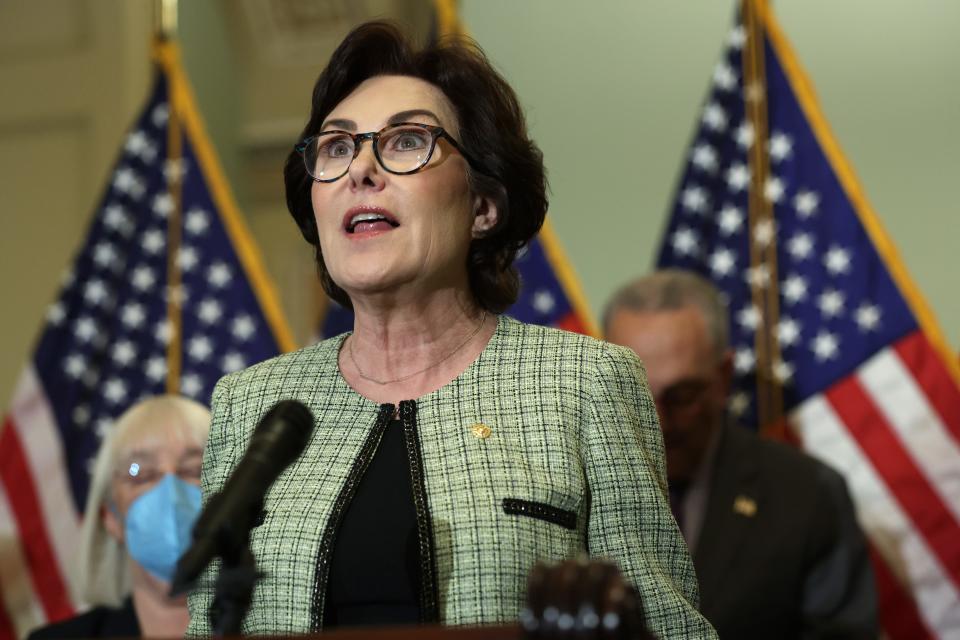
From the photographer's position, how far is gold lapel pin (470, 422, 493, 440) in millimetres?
1651

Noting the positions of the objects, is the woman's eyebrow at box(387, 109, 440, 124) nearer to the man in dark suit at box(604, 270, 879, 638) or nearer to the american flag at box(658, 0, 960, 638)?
the man in dark suit at box(604, 270, 879, 638)

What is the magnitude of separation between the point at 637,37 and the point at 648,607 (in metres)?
3.63

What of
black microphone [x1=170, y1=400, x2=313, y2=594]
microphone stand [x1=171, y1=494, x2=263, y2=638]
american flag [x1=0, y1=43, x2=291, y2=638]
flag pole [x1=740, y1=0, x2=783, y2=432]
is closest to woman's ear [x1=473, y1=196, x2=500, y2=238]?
black microphone [x1=170, y1=400, x2=313, y2=594]

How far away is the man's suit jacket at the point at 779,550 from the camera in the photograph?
124 inches

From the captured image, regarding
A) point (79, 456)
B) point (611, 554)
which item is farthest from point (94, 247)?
point (611, 554)

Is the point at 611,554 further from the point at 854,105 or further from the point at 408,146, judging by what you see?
the point at 854,105

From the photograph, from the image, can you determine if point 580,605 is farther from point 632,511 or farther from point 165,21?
point 165,21

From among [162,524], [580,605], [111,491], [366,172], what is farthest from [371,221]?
[111,491]

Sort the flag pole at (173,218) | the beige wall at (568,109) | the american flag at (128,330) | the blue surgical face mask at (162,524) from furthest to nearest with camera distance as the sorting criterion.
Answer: the beige wall at (568,109) → the flag pole at (173,218) → the american flag at (128,330) → the blue surgical face mask at (162,524)

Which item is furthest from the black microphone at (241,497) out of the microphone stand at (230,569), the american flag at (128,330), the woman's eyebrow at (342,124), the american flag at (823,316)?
the american flag at (128,330)

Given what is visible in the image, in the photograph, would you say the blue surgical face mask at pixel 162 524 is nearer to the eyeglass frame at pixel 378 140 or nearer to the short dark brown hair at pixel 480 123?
the short dark brown hair at pixel 480 123

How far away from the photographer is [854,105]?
4.60 m

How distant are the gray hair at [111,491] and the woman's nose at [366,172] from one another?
1471 mm

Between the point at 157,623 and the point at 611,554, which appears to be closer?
the point at 611,554
